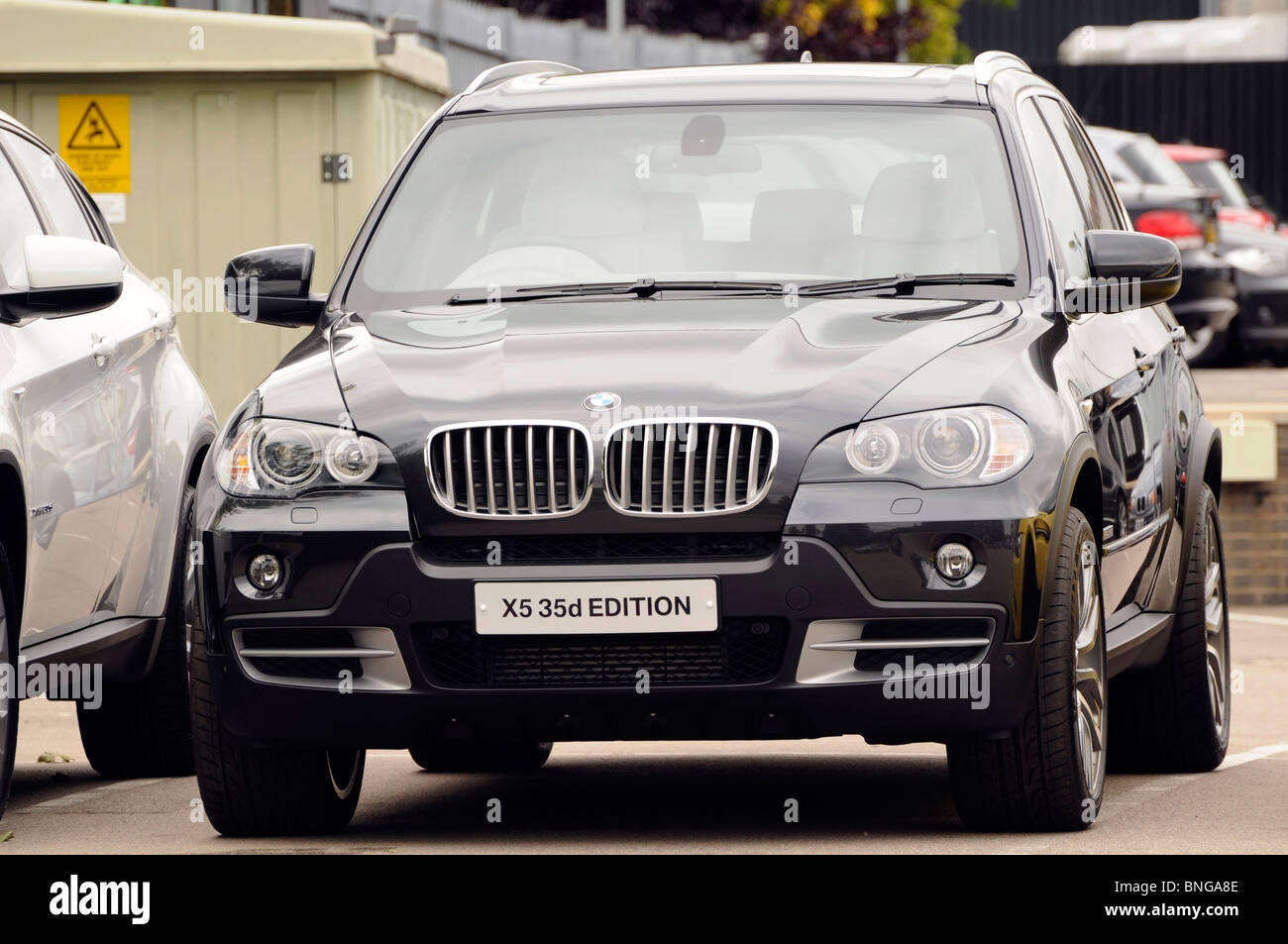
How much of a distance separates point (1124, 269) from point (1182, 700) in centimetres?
142

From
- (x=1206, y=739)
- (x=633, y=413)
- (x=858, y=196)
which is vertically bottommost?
(x=1206, y=739)

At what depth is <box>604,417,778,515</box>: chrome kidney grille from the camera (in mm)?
5719

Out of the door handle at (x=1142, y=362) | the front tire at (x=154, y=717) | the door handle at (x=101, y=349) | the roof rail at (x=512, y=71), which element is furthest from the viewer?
the front tire at (x=154, y=717)

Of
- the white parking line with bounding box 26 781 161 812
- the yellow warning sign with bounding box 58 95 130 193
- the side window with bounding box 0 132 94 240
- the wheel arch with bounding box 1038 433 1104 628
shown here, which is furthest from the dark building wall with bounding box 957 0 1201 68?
the wheel arch with bounding box 1038 433 1104 628

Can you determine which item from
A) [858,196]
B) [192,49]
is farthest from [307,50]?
[858,196]

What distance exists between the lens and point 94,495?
23.3ft

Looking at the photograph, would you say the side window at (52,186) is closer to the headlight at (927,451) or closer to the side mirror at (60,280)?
the side mirror at (60,280)

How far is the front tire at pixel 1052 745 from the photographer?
233 inches

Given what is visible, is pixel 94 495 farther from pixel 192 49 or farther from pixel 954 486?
pixel 192 49

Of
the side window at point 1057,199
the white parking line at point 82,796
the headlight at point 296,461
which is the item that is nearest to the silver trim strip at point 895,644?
the headlight at point 296,461

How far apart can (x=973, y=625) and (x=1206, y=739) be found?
217 centimetres

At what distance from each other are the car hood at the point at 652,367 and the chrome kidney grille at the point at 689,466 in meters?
0.03

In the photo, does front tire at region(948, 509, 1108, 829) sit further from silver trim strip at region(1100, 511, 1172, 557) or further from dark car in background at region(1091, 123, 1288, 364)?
dark car in background at region(1091, 123, 1288, 364)
